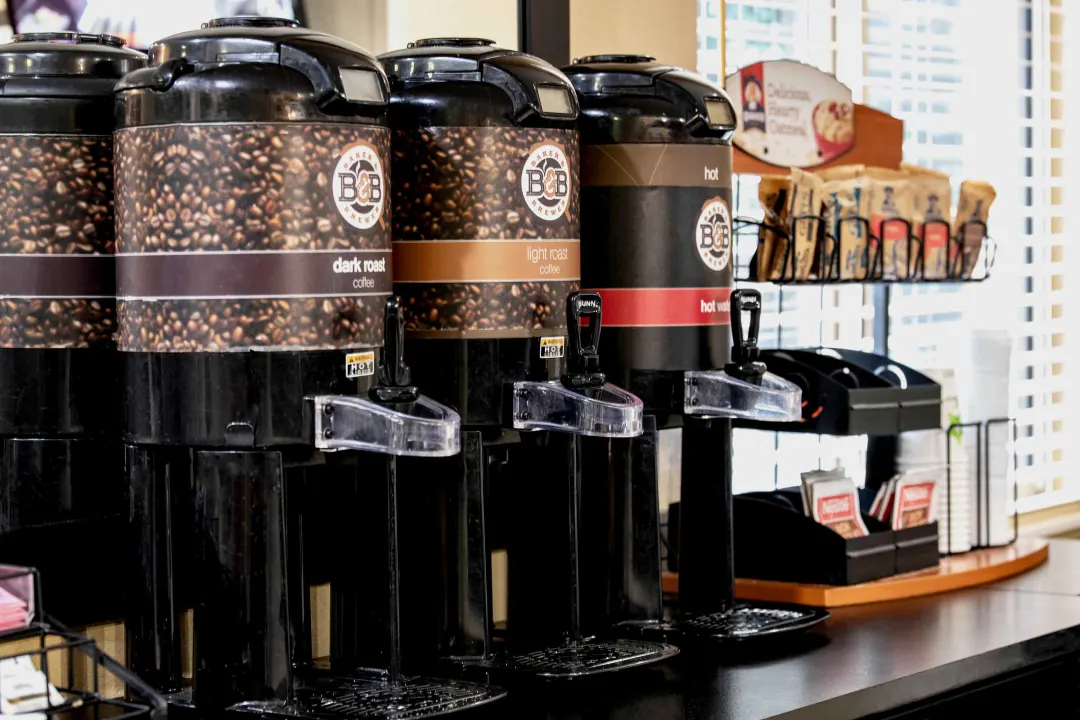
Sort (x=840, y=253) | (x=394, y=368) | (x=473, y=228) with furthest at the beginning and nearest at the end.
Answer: (x=840, y=253) < (x=473, y=228) < (x=394, y=368)

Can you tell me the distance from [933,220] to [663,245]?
37.6 inches

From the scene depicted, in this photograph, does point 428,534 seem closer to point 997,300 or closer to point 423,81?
point 423,81

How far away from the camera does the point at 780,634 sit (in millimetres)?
1909

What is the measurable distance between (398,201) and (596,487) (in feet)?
1.48

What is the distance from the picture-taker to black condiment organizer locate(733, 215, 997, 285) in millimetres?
2328

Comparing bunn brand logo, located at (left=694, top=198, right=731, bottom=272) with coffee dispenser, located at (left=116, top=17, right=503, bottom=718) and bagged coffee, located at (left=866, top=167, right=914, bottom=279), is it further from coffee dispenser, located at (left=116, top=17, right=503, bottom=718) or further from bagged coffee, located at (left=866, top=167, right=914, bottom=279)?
bagged coffee, located at (left=866, top=167, right=914, bottom=279)

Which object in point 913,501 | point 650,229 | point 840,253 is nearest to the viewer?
point 650,229

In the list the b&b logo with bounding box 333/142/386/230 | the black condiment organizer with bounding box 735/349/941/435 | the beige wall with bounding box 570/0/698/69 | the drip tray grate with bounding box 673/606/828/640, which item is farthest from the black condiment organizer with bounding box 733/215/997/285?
the b&b logo with bounding box 333/142/386/230

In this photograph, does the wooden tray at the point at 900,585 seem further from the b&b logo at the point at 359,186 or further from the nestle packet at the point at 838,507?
the b&b logo at the point at 359,186

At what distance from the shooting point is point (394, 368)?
1.39 metres

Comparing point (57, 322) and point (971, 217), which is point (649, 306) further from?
point (971, 217)

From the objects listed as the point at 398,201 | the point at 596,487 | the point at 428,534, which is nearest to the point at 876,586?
the point at 596,487

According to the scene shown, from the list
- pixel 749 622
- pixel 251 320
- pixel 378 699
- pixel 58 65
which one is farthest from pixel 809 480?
pixel 58 65

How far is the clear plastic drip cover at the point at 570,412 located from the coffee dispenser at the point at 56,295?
40cm
